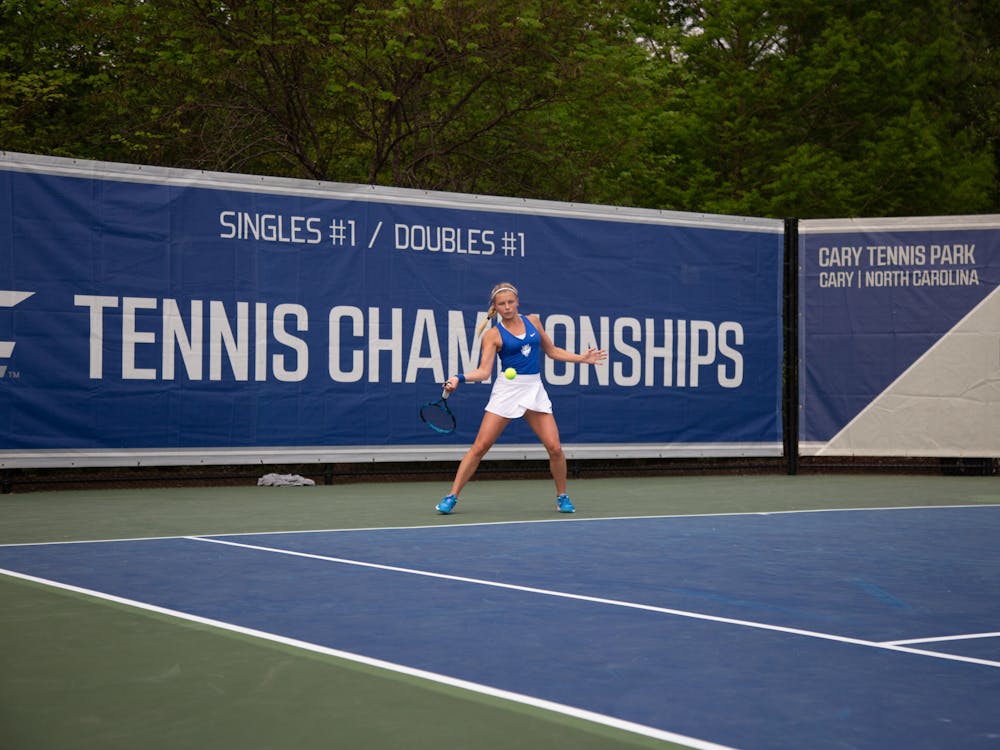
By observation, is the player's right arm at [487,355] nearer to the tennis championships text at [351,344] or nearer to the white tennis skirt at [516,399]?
the white tennis skirt at [516,399]

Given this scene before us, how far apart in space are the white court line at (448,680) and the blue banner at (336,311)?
7171mm

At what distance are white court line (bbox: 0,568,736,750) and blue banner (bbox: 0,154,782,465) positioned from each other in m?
7.17

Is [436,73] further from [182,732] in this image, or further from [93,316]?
[182,732]

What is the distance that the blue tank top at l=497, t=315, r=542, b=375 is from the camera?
11.8m

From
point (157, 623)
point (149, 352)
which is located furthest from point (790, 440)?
point (157, 623)

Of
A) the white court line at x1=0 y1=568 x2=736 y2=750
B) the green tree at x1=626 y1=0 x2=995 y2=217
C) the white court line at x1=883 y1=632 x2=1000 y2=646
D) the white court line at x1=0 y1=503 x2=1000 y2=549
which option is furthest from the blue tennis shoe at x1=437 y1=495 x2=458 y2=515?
the green tree at x1=626 y1=0 x2=995 y2=217

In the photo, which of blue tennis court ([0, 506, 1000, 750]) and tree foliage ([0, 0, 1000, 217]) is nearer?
blue tennis court ([0, 506, 1000, 750])

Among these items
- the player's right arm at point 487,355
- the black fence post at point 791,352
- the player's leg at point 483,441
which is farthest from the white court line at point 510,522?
the black fence post at point 791,352

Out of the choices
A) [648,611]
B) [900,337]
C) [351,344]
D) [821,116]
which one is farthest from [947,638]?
[821,116]

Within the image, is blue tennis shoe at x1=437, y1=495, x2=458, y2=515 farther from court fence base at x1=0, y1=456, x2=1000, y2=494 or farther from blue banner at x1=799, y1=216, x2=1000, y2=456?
blue banner at x1=799, y1=216, x2=1000, y2=456

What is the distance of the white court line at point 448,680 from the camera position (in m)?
4.29

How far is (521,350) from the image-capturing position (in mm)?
11852

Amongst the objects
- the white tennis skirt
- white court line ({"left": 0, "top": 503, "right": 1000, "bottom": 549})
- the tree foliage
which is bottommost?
white court line ({"left": 0, "top": 503, "right": 1000, "bottom": 549})

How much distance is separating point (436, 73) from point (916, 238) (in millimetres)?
8498
